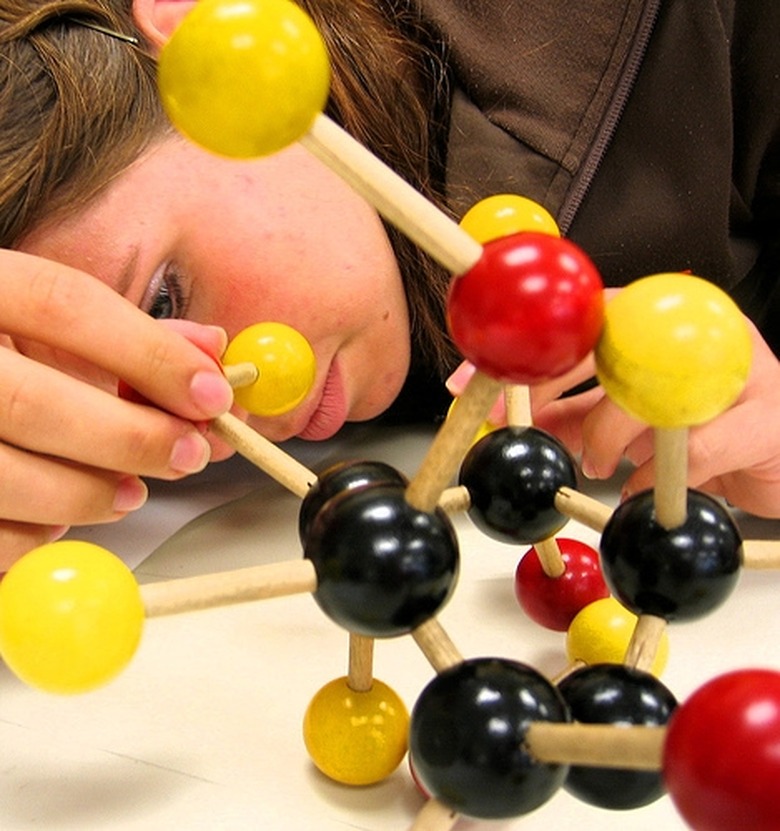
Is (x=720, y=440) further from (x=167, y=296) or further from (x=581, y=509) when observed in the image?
(x=167, y=296)

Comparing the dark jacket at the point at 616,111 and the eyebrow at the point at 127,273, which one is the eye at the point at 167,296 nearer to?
the eyebrow at the point at 127,273

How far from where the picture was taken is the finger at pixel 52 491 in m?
0.43

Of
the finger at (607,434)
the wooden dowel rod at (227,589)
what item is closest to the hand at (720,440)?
the finger at (607,434)

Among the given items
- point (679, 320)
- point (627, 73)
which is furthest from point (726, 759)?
point (627, 73)

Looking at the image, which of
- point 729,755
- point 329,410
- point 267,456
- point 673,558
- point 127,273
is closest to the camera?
point 729,755

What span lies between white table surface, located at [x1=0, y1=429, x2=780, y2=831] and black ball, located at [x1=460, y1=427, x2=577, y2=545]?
0.09m

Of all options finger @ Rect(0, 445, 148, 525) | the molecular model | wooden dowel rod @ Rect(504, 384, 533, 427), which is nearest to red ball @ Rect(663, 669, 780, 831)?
the molecular model

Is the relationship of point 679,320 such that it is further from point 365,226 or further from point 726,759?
point 365,226

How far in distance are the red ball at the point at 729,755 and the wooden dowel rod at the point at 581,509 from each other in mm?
152

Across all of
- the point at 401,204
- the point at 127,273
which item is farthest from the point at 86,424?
the point at 401,204

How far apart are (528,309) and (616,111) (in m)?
0.47

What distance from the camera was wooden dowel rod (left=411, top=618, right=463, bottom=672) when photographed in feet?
0.99

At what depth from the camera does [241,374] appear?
0.47m

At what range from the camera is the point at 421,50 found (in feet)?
2.26
